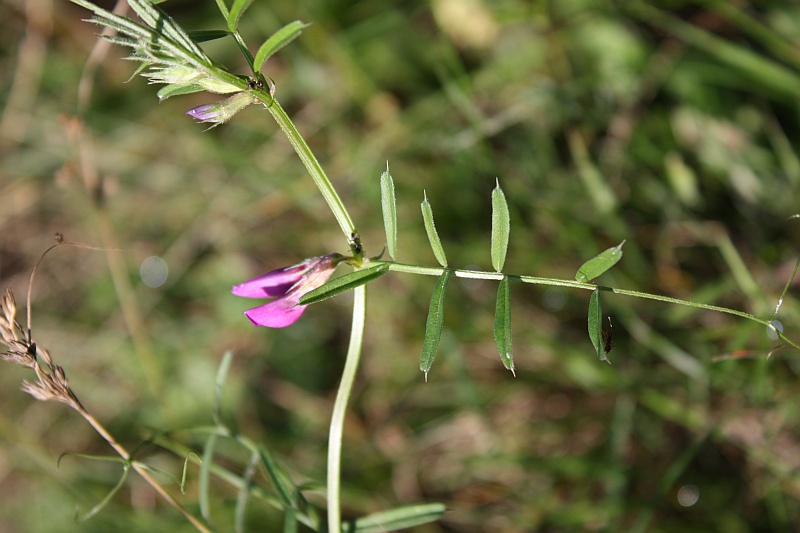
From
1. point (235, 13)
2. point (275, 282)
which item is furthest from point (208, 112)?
point (275, 282)

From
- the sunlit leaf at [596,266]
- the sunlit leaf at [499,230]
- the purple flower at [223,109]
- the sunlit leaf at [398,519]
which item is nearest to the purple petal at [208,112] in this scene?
the purple flower at [223,109]

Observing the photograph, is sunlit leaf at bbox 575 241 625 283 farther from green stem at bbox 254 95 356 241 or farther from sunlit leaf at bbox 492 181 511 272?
green stem at bbox 254 95 356 241

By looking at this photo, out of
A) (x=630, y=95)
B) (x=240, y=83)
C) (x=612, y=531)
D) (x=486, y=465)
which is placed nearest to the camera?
(x=240, y=83)

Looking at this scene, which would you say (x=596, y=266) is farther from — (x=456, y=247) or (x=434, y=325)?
(x=456, y=247)

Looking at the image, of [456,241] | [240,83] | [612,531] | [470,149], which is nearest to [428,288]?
[456,241]

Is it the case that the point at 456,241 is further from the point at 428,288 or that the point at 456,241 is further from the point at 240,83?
the point at 240,83
